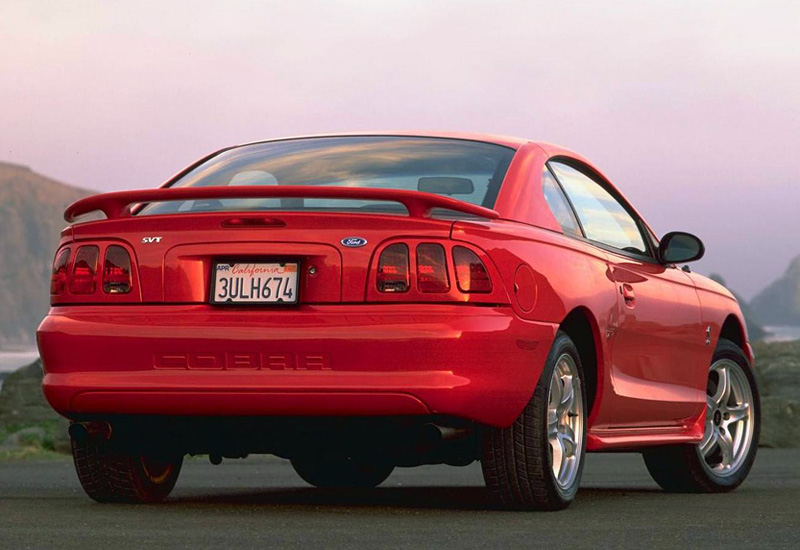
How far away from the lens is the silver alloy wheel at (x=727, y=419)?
8.68 metres

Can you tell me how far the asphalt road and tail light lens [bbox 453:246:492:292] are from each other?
870 millimetres

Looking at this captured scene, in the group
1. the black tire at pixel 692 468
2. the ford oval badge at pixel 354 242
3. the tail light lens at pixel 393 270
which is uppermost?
the ford oval badge at pixel 354 242

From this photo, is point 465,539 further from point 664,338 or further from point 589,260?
point 664,338

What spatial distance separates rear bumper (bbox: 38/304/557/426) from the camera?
19.1ft

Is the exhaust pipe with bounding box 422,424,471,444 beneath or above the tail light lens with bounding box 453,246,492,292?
beneath

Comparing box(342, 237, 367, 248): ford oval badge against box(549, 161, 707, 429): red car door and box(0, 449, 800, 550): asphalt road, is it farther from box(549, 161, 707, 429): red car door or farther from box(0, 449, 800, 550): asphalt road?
box(549, 161, 707, 429): red car door

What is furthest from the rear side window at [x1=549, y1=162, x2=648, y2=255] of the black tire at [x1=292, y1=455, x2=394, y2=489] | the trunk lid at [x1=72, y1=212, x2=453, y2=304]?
the black tire at [x1=292, y1=455, x2=394, y2=489]

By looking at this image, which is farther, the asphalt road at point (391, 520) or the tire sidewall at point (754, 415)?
the tire sidewall at point (754, 415)

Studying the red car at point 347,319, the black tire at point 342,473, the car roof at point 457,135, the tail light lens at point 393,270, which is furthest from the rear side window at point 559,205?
the black tire at point 342,473

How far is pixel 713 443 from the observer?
8.70 meters

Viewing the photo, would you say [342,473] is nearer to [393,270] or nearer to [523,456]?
[523,456]

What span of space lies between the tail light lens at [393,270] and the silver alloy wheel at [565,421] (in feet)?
2.91

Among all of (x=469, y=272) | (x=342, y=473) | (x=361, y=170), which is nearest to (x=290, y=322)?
(x=469, y=272)

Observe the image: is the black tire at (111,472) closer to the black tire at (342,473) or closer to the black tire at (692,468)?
the black tire at (342,473)
